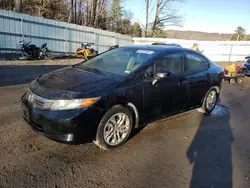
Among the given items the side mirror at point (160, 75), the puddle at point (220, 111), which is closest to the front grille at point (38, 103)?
the side mirror at point (160, 75)

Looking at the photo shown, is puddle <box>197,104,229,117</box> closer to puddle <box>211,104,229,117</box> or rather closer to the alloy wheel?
puddle <box>211,104,229,117</box>

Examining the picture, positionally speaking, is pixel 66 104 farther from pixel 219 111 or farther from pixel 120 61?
pixel 219 111

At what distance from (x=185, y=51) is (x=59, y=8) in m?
20.7

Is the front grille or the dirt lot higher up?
the front grille

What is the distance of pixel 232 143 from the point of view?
13.2ft

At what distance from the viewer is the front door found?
12.6ft

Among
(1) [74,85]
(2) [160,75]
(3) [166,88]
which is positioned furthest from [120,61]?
(1) [74,85]

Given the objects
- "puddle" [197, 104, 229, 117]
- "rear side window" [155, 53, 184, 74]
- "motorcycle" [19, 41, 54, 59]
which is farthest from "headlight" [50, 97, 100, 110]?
"motorcycle" [19, 41, 54, 59]

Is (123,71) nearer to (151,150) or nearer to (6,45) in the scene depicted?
(151,150)

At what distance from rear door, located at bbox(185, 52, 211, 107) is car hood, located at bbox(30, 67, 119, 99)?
1.92 m

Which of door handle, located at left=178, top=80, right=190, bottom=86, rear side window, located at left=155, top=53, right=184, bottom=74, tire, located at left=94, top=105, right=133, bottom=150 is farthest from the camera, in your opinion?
door handle, located at left=178, top=80, right=190, bottom=86

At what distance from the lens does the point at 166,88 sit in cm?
408

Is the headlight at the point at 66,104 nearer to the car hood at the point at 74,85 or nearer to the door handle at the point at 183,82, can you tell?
the car hood at the point at 74,85

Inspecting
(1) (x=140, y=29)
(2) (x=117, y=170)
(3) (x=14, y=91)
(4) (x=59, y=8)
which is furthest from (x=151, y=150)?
(1) (x=140, y=29)
